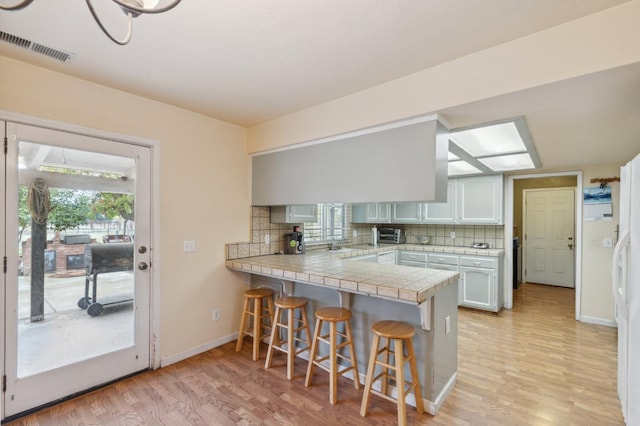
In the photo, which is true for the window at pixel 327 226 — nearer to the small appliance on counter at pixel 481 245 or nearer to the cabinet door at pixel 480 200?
the cabinet door at pixel 480 200

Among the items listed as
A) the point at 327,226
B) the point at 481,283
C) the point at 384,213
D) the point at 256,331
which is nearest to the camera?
the point at 256,331

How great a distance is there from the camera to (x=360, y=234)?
18.0 feet

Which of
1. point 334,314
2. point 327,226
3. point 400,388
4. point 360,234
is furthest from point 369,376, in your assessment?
point 360,234

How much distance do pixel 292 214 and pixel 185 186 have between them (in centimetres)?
121

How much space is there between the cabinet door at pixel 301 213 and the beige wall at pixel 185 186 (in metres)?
0.50

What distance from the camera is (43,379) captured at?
215 cm

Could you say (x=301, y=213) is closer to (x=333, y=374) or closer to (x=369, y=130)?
(x=369, y=130)

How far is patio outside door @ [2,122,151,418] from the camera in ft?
6.77

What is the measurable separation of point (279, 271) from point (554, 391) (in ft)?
7.83

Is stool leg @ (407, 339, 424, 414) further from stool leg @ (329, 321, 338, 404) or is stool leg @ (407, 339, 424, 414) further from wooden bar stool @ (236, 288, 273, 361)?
wooden bar stool @ (236, 288, 273, 361)

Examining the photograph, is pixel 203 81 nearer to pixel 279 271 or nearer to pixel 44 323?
pixel 279 271

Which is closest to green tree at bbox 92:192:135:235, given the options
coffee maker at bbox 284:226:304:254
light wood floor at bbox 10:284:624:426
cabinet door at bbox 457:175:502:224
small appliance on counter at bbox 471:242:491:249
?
light wood floor at bbox 10:284:624:426

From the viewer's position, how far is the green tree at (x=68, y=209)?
2205mm

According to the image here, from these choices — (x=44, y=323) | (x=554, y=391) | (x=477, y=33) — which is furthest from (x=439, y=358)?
(x=44, y=323)
